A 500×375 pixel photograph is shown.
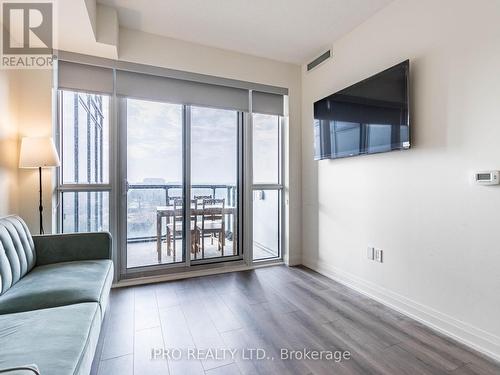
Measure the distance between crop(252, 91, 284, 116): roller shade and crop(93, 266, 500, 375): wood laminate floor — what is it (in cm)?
216

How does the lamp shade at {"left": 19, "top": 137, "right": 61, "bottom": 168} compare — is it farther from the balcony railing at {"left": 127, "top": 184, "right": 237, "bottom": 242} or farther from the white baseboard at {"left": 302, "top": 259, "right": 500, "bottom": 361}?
the white baseboard at {"left": 302, "top": 259, "right": 500, "bottom": 361}

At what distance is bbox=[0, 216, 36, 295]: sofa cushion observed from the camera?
5.31 feet

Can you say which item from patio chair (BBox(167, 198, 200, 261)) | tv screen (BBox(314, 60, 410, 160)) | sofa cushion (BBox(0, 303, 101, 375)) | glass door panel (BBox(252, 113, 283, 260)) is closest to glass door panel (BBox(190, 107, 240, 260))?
patio chair (BBox(167, 198, 200, 261))

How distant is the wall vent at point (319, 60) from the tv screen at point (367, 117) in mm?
539

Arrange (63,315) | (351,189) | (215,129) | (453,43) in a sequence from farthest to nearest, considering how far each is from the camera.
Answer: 1. (215,129)
2. (351,189)
3. (453,43)
4. (63,315)

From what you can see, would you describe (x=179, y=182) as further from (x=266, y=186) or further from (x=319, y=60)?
(x=319, y=60)

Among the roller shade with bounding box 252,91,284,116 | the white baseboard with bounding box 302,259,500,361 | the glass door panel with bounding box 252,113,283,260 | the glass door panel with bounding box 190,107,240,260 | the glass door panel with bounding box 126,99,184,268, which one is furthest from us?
the glass door panel with bounding box 252,113,283,260

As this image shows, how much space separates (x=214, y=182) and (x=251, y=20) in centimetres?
181

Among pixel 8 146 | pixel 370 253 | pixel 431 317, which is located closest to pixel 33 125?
pixel 8 146

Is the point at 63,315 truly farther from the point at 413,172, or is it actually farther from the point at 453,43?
the point at 453,43

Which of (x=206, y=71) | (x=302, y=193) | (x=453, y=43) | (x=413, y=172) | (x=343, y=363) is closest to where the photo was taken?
(x=343, y=363)

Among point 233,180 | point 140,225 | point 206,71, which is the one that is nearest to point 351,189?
point 233,180

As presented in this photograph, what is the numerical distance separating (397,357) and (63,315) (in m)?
1.95

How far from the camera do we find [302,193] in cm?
364
